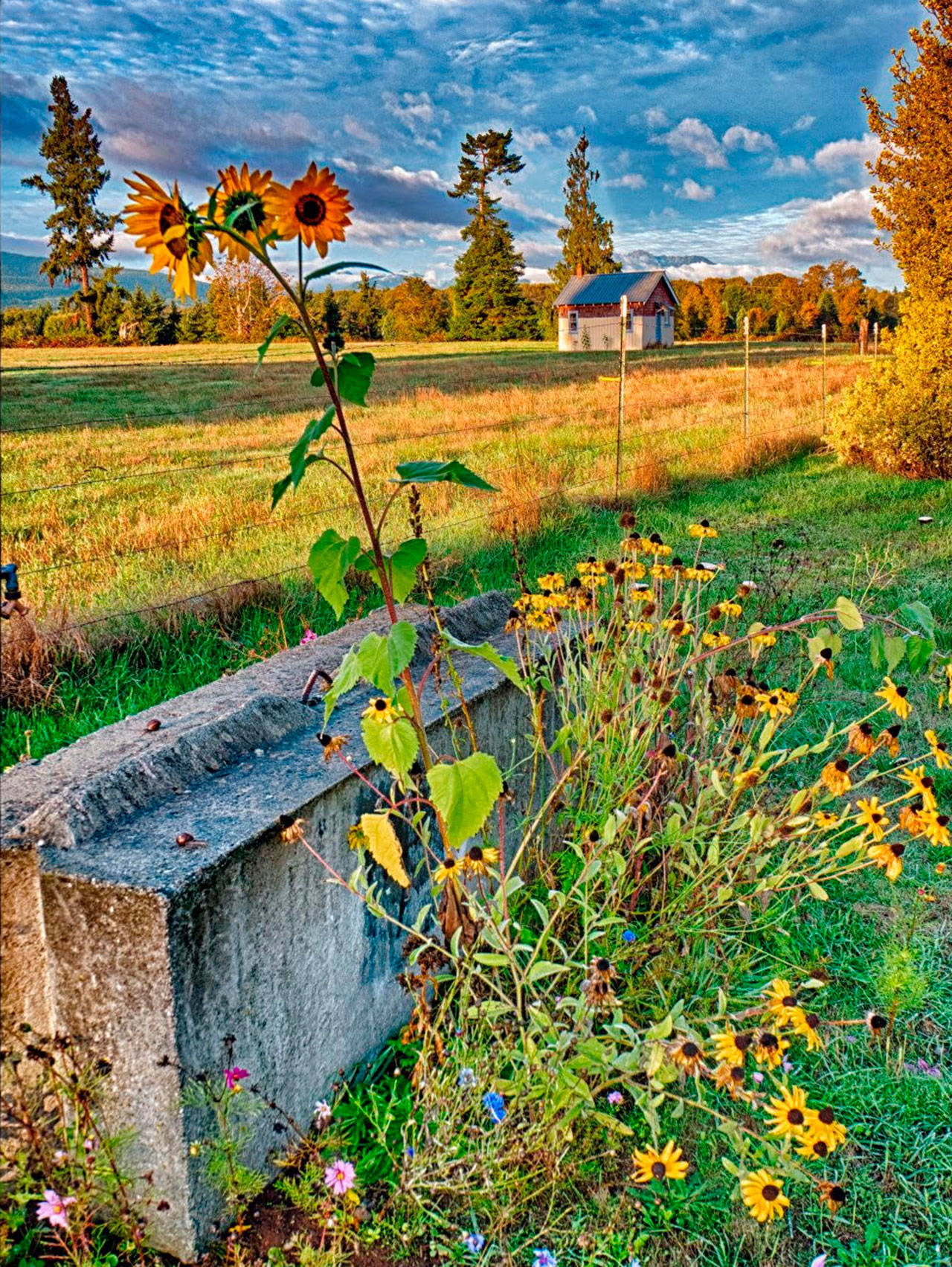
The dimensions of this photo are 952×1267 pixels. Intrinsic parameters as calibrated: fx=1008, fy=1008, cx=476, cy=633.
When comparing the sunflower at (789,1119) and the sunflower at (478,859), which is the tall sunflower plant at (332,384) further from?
the sunflower at (789,1119)

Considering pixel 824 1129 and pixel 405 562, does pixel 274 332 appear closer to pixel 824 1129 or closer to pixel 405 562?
pixel 405 562

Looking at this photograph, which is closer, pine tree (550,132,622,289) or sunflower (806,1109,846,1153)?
sunflower (806,1109,846,1153)

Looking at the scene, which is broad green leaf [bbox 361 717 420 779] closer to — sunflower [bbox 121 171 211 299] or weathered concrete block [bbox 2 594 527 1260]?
weathered concrete block [bbox 2 594 527 1260]

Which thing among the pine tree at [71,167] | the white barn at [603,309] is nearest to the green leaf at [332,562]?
the pine tree at [71,167]

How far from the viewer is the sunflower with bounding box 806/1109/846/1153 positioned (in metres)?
1.49

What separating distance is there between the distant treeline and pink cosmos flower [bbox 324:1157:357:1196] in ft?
4.49

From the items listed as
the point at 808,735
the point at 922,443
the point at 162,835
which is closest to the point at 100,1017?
the point at 162,835

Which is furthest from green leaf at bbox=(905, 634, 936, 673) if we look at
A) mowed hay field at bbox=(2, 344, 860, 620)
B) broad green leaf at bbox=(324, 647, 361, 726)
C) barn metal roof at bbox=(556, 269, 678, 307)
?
barn metal roof at bbox=(556, 269, 678, 307)

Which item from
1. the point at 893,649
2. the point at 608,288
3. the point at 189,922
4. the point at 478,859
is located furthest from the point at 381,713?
the point at 608,288

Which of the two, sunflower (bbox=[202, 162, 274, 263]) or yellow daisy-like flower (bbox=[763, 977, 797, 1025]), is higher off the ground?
sunflower (bbox=[202, 162, 274, 263])

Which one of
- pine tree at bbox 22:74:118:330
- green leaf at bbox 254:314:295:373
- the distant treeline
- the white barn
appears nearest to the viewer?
green leaf at bbox 254:314:295:373

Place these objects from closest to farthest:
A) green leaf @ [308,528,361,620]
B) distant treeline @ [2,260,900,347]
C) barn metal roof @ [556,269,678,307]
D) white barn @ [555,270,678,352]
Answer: green leaf @ [308,528,361,620] < distant treeline @ [2,260,900,347] < white barn @ [555,270,678,352] < barn metal roof @ [556,269,678,307]

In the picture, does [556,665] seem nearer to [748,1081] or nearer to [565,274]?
[748,1081]

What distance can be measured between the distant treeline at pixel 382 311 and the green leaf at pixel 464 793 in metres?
0.73
